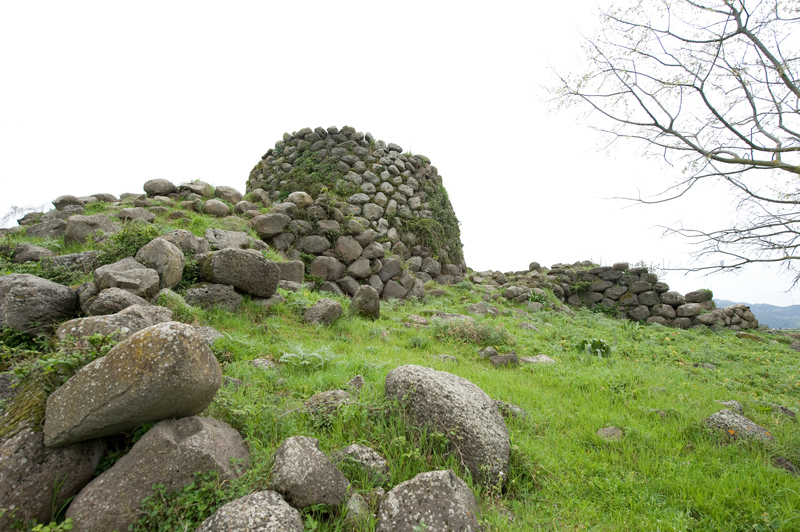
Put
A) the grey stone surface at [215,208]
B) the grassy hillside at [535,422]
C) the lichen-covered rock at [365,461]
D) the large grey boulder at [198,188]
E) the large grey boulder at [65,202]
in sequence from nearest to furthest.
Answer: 1. the grassy hillside at [535,422]
2. the lichen-covered rock at [365,461]
3. the large grey boulder at [65,202]
4. the grey stone surface at [215,208]
5. the large grey boulder at [198,188]

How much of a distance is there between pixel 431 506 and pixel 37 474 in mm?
2454

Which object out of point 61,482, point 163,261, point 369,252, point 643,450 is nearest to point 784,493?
point 643,450

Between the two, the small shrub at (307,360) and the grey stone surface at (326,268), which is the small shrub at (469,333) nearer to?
the small shrub at (307,360)

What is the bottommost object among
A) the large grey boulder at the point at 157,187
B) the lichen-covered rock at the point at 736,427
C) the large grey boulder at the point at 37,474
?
the large grey boulder at the point at 37,474

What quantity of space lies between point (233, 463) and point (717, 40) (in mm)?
7322

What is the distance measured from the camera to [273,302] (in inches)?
271

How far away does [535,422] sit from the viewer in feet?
13.5

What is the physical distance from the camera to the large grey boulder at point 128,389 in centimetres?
244

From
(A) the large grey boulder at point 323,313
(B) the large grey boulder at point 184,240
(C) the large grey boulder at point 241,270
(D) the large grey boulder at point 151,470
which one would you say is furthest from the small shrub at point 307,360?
(B) the large grey boulder at point 184,240

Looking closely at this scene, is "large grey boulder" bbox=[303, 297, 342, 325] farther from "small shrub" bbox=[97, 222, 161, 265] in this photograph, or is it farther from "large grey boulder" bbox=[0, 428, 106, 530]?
"large grey boulder" bbox=[0, 428, 106, 530]

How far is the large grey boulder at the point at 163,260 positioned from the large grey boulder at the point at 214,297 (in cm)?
31

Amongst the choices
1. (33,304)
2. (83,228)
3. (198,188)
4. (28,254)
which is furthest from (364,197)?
(33,304)

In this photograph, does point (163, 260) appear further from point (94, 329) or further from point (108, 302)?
point (94, 329)

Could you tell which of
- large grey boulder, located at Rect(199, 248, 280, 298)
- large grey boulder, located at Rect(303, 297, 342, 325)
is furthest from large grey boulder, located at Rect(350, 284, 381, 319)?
large grey boulder, located at Rect(199, 248, 280, 298)
